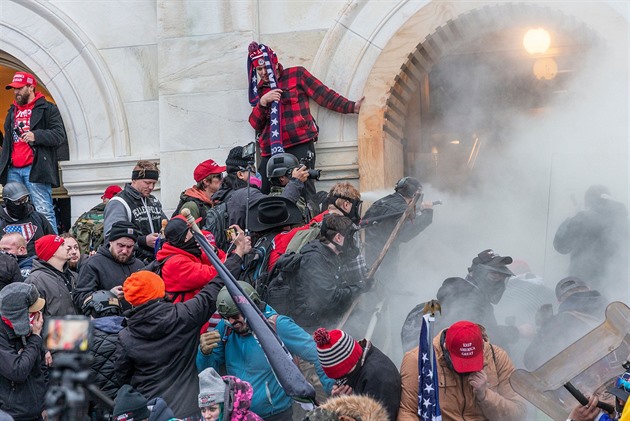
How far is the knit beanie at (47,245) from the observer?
8055 mm

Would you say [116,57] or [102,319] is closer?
[102,319]

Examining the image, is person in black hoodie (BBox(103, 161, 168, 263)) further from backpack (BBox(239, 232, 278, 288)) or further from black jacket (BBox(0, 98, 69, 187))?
black jacket (BBox(0, 98, 69, 187))

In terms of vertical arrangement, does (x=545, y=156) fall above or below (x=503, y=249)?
above

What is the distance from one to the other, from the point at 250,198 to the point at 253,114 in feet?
7.45

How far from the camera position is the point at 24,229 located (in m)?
9.43

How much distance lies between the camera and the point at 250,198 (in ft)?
28.5

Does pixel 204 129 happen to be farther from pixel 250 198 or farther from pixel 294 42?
pixel 250 198

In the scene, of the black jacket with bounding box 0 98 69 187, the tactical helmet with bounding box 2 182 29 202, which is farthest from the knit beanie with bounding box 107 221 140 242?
the black jacket with bounding box 0 98 69 187

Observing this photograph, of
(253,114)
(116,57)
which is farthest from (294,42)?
(116,57)

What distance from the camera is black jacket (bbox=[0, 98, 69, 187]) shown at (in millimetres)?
10922

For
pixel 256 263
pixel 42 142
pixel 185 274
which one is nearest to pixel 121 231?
pixel 185 274

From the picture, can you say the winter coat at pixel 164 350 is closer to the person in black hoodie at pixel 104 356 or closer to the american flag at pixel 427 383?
the person in black hoodie at pixel 104 356

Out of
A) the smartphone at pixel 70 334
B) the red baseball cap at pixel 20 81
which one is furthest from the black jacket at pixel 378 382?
the red baseball cap at pixel 20 81

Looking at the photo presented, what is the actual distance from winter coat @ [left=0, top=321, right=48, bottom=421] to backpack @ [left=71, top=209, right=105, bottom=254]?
2925 millimetres
